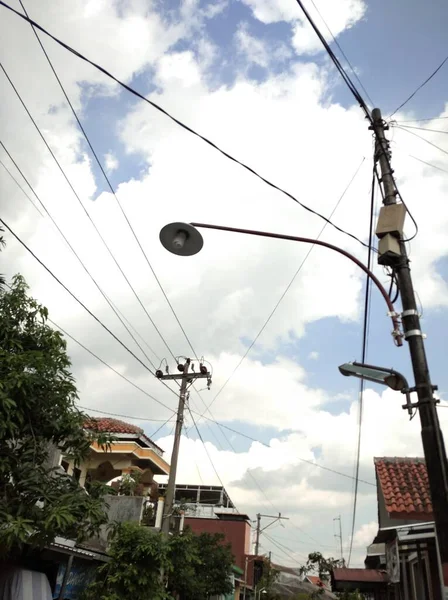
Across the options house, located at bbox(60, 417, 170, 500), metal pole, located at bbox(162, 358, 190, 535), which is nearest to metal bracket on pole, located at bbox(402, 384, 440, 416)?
metal pole, located at bbox(162, 358, 190, 535)

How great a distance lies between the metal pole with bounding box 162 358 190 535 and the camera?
15484mm

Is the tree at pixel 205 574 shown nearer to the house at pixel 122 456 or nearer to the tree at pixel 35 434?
the house at pixel 122 456

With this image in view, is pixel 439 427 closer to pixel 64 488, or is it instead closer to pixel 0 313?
pixel 64 488

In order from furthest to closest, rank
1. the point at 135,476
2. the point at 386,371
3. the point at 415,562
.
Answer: the point at 135,476, the point at 415,562, the point at 386,371

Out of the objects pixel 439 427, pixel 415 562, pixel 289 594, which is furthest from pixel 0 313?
pixel 289 594

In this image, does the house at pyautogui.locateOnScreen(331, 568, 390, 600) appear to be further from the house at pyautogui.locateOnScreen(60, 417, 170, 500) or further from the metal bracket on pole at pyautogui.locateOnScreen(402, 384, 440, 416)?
the metal bracket on pole at pyautogui.locateOnScreen(402, 384, 440, 416)

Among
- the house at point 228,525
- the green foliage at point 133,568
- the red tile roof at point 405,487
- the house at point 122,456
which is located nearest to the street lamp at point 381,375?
the red tile roof at point 405,487

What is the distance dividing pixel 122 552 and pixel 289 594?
95.7ft

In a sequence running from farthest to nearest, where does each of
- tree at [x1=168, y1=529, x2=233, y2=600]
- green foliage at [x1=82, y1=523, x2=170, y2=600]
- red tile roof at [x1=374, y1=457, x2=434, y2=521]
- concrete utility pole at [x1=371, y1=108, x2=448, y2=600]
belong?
1. tree at [x1=168, y1=529, x2=233, y2=600]
2. green foliage at [x1=82, y1=523, x2=170, y2=600]
3. red tile roof at [x1=374, y1=457, x2=434, y2=521]
4. concrete utility pole at [x1=371, y1=108, x2=448, y2=600]

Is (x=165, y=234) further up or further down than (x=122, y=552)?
further up

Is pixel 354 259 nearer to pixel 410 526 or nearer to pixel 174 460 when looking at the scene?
pixel 410 526

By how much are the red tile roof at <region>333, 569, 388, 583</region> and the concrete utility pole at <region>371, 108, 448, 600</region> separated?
10877 mm

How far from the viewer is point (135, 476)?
63.3 feet

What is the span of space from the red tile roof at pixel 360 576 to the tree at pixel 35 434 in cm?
996
